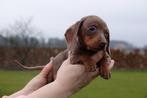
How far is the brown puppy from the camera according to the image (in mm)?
2981

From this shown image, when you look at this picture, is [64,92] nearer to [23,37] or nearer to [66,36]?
[66,36]

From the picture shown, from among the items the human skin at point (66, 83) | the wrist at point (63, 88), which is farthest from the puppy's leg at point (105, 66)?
the wrist at point (63, 88)

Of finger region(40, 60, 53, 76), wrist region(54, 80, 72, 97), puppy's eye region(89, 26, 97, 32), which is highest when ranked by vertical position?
puppy's eye region(89, 26, 97, 32)

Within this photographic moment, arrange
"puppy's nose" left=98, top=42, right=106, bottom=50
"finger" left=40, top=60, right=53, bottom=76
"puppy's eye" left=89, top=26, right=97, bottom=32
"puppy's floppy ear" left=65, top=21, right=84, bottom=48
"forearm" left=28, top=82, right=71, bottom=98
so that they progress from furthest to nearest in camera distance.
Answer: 1. "finger" left=40, top=60, right=53, bottom=76
2. "puppy's floppy ear" left=65, top=21, right=84, bottom=48
3. "puppy's eye" left=89, top=26, right=97, bottom=32
4. "puppy's nose" left=98, top=42, right=106, bottom=50
5. "forearm" left=28, top=82, right=71, bottom=98

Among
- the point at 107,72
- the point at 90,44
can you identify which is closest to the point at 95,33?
the point at 90,44

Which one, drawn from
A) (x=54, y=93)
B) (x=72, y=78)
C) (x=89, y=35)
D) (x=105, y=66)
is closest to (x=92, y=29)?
(x=89, y=35)

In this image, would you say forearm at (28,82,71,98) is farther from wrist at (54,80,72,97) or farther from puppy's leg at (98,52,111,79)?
puppy's leg at (98,52,111,79)

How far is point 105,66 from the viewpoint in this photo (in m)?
3.15

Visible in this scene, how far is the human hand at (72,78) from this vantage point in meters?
2.82

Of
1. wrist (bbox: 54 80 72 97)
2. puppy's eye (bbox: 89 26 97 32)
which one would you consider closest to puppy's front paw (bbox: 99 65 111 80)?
puppy's eye (bbox: 89 26 97 32)

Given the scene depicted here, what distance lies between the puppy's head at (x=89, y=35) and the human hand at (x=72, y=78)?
0.15m

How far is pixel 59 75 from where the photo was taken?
288 cm

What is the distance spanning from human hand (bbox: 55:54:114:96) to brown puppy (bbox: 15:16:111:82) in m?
0.05

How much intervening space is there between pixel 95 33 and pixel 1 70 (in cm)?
3106
